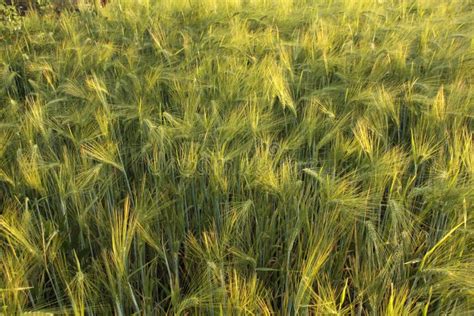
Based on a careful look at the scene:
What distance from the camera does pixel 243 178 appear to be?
127 centimetres

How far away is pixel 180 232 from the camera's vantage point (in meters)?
1.21

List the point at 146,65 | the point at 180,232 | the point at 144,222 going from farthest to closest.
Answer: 1. the point at 146,65
2. the point at 180,232
3. the point at 144,222

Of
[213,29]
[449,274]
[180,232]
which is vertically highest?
[213,29]

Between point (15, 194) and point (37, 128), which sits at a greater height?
point (37, 128)

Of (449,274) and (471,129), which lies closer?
(449,274)

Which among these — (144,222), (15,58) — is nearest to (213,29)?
(15,58)

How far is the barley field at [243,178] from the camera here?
950 millimetres

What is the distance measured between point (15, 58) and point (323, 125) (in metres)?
1.68

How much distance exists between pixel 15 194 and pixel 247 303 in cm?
78

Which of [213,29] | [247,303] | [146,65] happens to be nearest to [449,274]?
[247,303]

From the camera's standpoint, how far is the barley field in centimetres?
95

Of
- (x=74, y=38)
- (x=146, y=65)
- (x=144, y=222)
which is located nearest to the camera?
(x=144, y=222)

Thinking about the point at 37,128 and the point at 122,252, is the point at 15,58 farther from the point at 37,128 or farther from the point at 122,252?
the point at 122,252

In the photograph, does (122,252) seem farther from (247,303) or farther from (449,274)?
(449,274)
